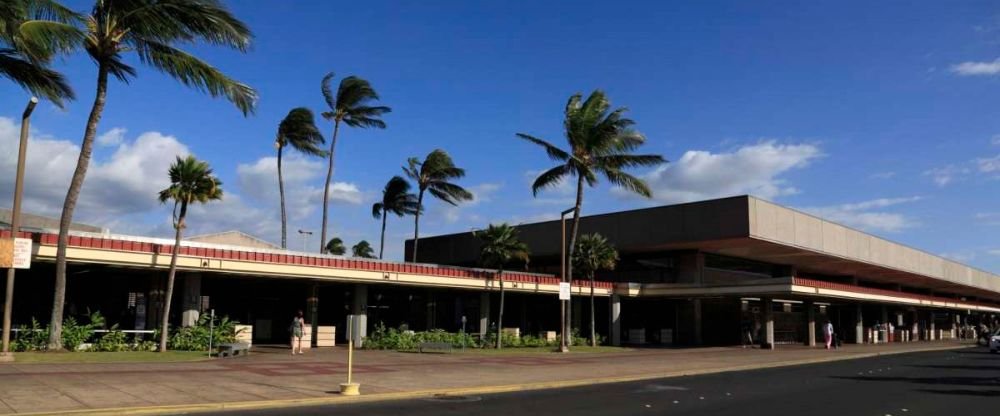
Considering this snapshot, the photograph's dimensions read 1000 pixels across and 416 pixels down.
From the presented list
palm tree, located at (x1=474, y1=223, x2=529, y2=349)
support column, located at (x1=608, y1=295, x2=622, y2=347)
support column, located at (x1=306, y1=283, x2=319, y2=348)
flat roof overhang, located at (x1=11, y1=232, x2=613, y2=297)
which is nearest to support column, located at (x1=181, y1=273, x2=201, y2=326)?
flat roof overhang, located at (x1=11, y1=232, x2=613, y2=297)

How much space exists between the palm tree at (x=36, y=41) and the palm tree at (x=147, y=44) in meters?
0.97

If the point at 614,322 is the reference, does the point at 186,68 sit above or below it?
above

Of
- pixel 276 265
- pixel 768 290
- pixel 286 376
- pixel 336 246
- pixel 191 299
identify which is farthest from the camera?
pixel 336 246

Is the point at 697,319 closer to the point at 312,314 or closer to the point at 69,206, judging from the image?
the point at 312,314

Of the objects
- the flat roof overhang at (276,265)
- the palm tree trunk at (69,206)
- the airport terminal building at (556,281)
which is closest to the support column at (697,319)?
the airport terminal building at (556,281)

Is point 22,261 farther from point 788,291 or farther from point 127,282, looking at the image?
point 788,291

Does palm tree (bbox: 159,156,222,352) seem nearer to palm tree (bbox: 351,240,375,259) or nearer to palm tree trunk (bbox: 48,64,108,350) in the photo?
palm tree trunk (bbox: 48,64,108,350)

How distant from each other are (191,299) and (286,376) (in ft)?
36.7

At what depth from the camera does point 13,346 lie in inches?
845

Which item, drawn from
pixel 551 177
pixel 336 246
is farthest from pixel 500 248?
pixel 336 246

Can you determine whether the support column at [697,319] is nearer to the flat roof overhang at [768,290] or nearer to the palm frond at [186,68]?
the flat roof overhang at [768,290]

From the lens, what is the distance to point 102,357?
2131cm

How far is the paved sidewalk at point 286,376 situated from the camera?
13.4 m

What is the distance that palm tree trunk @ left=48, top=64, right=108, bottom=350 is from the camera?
21.7 metres
